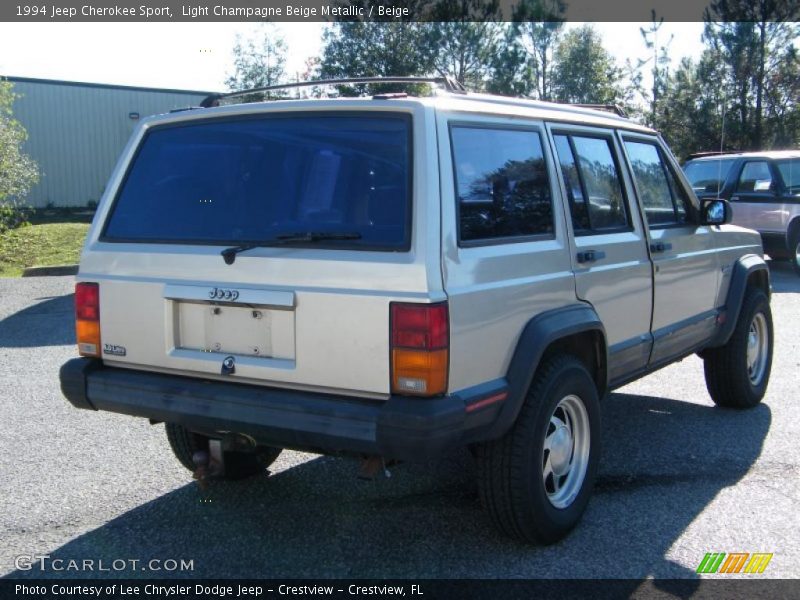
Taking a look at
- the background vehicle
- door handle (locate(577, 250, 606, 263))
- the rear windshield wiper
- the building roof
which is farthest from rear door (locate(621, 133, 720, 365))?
the building roof

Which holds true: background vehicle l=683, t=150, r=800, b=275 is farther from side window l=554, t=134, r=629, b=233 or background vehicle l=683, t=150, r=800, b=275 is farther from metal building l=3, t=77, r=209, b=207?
metal building l=3, t=77, r=209, b=207

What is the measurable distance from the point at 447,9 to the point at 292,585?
2805 centimetres

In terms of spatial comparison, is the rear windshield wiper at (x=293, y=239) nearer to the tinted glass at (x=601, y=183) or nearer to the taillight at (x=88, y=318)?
the taillight at (x=88, y=318)

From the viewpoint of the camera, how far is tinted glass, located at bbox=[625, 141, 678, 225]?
194 inches

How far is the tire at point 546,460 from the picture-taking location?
357 centimetres

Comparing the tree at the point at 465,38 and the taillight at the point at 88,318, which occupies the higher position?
the tree at the point at 465,38

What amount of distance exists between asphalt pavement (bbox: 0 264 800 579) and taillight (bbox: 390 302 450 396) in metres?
0.94

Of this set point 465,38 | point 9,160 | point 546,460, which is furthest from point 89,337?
point 465,38

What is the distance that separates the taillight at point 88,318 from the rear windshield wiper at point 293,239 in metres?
0.79

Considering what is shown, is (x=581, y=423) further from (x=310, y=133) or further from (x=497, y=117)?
(x=310, y=133)

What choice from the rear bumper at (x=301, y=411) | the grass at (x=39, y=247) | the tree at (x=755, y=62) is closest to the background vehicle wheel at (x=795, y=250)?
the rear bumper at (x=301, y=411)

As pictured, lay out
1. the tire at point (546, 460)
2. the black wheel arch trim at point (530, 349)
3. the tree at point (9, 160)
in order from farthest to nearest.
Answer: the tree at point (9, 160), the tire at point (546, 460), the black wheel arch trim at point (530, 349)

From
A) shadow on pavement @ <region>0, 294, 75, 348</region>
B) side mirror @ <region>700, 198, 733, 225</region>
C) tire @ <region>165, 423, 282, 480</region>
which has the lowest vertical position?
shadow on pavement @ <region>0, 294, 75, 348</region>

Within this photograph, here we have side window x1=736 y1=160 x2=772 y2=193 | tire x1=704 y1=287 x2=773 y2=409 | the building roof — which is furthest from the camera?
the building roof
